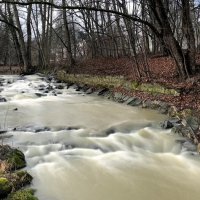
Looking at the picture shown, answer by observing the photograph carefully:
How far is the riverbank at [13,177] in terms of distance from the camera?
582 centimetres

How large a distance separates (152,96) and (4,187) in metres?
9.13

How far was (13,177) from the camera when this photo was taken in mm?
6410

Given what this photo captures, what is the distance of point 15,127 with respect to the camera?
11.0 meters

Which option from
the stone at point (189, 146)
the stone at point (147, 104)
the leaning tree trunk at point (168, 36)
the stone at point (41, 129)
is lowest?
the stone at point (189, 146)

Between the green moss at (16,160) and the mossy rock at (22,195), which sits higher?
the green moss at (16,160)

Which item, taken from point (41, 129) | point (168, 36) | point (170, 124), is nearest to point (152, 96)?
point (168, 36)

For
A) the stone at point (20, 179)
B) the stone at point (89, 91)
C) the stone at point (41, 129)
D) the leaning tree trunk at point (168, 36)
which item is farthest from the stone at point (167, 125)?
the stone at point (89, 91)

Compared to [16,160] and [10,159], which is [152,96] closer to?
[16,160]

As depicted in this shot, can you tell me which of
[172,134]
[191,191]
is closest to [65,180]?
[191,191]

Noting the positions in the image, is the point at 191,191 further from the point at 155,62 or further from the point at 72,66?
the point at 72,66

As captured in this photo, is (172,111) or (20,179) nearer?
(20,179)

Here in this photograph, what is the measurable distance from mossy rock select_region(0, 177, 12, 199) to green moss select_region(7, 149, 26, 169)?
91 cm

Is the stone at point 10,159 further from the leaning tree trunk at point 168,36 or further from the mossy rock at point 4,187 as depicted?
the leaning tree trunk at point 168,36

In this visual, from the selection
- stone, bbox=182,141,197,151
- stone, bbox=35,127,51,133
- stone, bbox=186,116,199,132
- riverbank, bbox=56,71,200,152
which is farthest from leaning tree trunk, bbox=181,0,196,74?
stone, bbox=35,127,51,133
